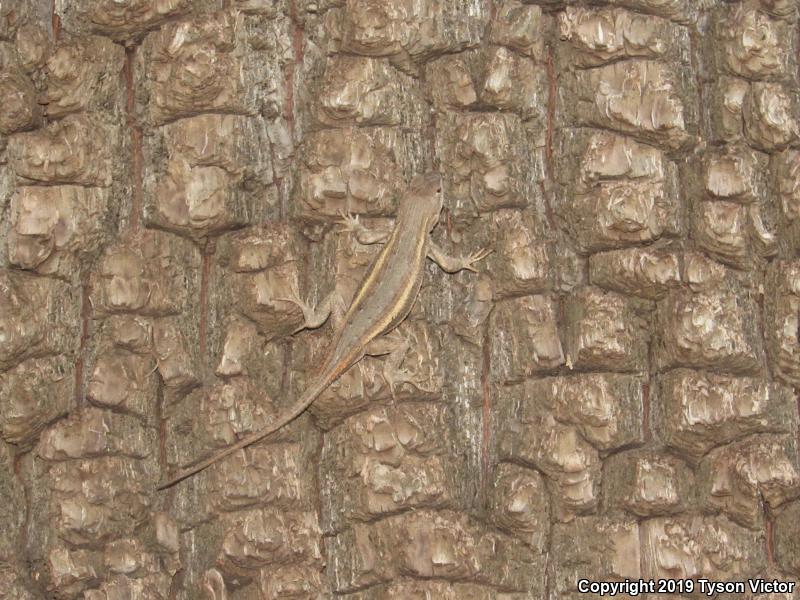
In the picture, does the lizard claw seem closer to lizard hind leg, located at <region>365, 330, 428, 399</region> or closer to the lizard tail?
lizard hind leg, located at <region>365, 330, 428, 399</region>

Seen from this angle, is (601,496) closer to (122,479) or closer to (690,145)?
(690,145)

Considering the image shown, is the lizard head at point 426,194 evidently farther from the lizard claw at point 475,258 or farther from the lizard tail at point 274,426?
the lizard tail at point 274,426

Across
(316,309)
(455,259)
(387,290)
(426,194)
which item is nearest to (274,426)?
(316,309)

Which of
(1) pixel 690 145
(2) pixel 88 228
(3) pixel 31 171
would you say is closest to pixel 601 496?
(1) pixel 690 145

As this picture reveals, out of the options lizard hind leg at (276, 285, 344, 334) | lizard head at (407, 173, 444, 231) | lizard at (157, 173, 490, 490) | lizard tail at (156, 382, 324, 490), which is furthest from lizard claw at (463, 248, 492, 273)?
lizard tail at (156, 382, 324, 490)

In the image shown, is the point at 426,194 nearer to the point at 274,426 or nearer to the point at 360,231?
the point at 360,231

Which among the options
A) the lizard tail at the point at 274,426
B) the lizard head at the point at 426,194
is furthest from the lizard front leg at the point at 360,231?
the lizard tail at the point at 274,426

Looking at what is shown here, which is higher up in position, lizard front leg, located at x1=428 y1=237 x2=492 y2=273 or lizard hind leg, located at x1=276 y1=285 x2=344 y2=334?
lizard front leg, located at x1=428 y1=237 x2=492 y2=273
